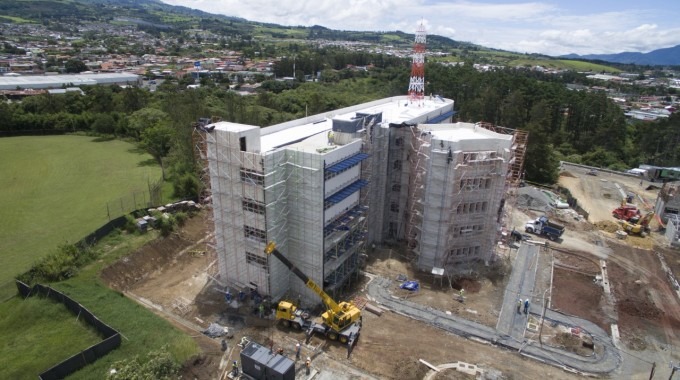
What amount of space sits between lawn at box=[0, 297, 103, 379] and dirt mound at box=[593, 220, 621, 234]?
184ft

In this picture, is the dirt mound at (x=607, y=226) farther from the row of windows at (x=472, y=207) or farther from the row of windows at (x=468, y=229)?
the row of windows at (x=472, y=207)

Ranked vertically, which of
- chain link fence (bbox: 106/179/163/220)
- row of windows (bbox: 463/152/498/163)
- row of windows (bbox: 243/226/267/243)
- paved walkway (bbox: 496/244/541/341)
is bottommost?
paved walkway (bbox: 496/244/541/341)

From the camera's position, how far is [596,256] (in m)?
45.7

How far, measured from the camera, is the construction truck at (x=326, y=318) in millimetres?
30797

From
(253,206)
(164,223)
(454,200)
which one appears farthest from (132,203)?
(454,200)

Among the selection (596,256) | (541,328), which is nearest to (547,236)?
(596,256)

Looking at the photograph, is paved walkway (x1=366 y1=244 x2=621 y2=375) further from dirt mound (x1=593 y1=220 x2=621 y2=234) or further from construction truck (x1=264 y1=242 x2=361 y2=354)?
dirt mound (x1=593 y1=220 x2=621 y2=234)

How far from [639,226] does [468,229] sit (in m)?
25.6

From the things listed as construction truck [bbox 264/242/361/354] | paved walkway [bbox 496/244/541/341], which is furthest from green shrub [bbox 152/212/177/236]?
paved walkway [bbox 496/244/541/341]

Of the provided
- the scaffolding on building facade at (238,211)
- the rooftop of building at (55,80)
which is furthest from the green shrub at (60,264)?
the rooftop of building at (55,80)

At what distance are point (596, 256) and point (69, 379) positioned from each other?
49883 mm

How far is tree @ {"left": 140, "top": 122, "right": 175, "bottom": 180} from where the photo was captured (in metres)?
71.5

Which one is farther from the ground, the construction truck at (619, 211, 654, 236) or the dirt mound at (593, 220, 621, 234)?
the construction truck at (619, 211, 654, 236)

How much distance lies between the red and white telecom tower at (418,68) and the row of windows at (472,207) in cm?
2026
